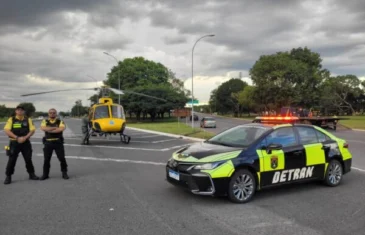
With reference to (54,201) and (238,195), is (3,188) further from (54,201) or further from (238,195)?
(238,195)

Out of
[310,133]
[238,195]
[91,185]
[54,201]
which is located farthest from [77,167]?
[310,133]

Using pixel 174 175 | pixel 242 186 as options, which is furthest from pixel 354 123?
pixel 174 175

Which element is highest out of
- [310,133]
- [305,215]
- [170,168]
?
[310,133]

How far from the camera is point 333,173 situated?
7.51m

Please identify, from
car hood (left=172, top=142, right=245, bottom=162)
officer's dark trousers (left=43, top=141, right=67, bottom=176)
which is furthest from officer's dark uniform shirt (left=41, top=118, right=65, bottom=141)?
car hood (left=172, top=142, right=245, bottom=162)

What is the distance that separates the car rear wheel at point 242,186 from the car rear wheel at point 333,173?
2.15 meters

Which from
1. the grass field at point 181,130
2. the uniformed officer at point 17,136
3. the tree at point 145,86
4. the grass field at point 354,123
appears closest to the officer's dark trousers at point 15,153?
the uniformed officer at point 17,136

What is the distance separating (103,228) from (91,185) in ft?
9.78

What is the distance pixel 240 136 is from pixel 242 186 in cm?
127

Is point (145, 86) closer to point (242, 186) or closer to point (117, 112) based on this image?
point (117, 112)

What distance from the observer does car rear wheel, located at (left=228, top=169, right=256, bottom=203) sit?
19.7 ft

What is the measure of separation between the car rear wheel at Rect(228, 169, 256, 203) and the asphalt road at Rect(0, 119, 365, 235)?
0.51 ft

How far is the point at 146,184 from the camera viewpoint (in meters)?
7.63

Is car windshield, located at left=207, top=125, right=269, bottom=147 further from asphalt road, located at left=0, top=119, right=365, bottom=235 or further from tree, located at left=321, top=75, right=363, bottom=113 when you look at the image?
tree, located at left=321, top=75, right=363, bottom=113
